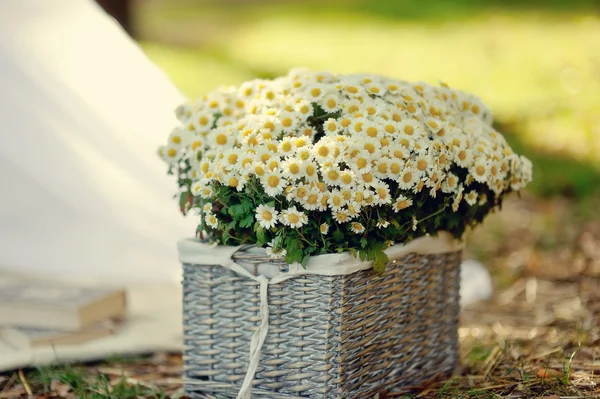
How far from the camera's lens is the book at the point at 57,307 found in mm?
2270

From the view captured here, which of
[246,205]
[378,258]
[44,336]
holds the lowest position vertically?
[44,336]

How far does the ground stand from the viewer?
80.0 inches

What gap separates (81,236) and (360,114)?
1.40 m

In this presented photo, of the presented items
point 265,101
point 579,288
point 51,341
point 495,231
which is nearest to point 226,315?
point 265,101

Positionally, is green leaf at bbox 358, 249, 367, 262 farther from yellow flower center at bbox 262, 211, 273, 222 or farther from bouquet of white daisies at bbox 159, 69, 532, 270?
yellow flower center at bbox 262, 211, 273, 222

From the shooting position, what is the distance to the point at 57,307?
2266 millimetres

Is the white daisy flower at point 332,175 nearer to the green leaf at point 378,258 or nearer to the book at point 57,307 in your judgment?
the green leaf at point 378,258

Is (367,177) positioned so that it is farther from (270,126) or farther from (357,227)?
(270,126)

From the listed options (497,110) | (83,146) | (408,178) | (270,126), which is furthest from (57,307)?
(497,110)

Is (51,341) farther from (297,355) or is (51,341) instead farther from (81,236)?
(297,355)

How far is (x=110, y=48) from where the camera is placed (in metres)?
2.39

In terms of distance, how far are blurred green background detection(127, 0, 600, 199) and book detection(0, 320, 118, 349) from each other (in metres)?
2.62

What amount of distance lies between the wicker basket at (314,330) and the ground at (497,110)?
0.12 meters

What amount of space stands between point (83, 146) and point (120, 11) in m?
3.38
